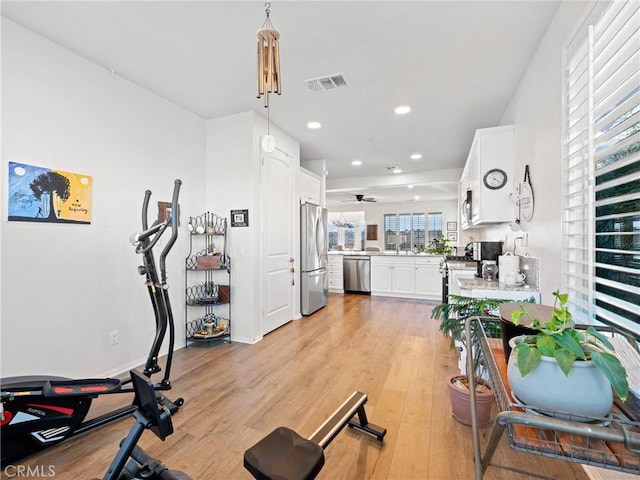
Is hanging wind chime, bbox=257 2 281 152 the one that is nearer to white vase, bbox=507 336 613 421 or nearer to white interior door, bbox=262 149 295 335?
white vase, bbox=507 336 613 421

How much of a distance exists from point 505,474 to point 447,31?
2.82 meters

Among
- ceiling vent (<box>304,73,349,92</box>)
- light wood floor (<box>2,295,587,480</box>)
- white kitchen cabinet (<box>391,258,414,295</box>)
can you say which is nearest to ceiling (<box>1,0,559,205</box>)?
ceiling vent (<box>304,73,349,92</box>)

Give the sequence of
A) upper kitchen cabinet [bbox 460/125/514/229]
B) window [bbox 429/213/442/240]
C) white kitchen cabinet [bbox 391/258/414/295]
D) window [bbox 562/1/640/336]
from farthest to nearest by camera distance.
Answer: window [bbox 429/213/442/240]
white kitchen cabinet [bbox 391/258/414/295]
upper kitchen cabinet [bbox 460/125/514/229]
window [bbox 562/1/640/336]

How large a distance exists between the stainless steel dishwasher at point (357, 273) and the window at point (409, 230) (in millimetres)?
4602

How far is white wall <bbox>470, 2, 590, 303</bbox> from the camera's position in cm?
193

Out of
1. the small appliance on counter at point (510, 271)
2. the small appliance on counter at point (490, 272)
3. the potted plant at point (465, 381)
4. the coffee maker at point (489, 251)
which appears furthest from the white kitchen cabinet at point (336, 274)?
the potted plant at point (465, 381)

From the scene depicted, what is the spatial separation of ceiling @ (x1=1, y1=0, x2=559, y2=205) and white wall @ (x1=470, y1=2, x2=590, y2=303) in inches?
6.6

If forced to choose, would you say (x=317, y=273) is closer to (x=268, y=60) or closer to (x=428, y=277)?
(x=428, y=277)

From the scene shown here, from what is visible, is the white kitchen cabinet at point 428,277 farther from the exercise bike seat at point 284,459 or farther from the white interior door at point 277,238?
the exercise bike seat at point 284,459

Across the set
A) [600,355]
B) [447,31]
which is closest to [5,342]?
[600,355]

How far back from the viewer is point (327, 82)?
114 inches

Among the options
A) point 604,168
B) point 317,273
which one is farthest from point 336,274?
point 604,168

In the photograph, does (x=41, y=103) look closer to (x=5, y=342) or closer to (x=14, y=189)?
(x=14, y=189)

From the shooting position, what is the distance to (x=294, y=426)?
1968 millimetres
